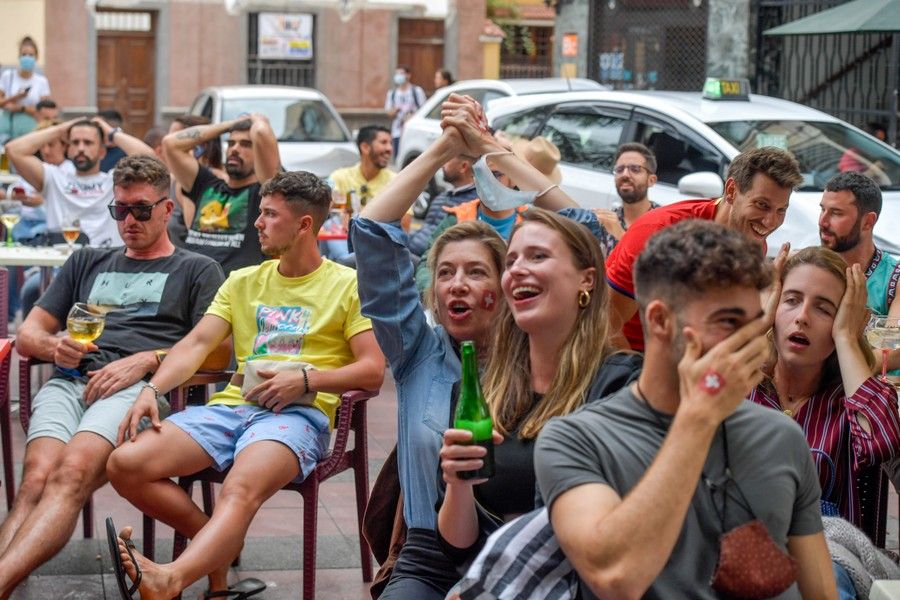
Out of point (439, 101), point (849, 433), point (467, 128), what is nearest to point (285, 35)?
point (439, 101)

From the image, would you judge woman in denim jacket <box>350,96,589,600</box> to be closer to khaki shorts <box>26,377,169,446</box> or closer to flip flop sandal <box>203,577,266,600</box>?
flip flop sandal <box>203,577,266,600</box>

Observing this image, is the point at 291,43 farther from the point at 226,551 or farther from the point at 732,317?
the point at 732,317

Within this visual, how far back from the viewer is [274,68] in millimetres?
27438

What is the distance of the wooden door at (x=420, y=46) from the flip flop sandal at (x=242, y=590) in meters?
23.9

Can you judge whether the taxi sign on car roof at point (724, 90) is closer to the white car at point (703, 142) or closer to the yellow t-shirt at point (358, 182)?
the white car at point (703, 142)

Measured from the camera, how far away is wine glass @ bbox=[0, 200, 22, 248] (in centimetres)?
803

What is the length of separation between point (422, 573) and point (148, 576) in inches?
37.8

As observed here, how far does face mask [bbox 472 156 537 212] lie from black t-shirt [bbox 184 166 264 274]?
301 cm

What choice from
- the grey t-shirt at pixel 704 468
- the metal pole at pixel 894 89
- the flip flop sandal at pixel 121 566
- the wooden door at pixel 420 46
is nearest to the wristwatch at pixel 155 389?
the flip flop sandal at pixel 121 566

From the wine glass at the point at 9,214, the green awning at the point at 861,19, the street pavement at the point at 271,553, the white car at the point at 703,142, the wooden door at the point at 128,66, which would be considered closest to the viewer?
the street pavement at the point at 271,553

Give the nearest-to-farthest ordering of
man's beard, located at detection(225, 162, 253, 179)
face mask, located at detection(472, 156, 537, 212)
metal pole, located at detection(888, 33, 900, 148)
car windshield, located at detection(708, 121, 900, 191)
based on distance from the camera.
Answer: face mask, located at detection(472, 156, 537, 212) < man's beard, located at detection(225, 162, 253, 179) < car windshield, located at detection(708, 121, 900, 191) < metal pole, located at detection(888, 33, 900, 148)

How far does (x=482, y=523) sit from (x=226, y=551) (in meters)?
1.42

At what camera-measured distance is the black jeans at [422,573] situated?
344 cm

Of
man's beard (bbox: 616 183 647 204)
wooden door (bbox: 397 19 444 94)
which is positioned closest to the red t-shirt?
man's beard (bbox: 616 183 647 204)
